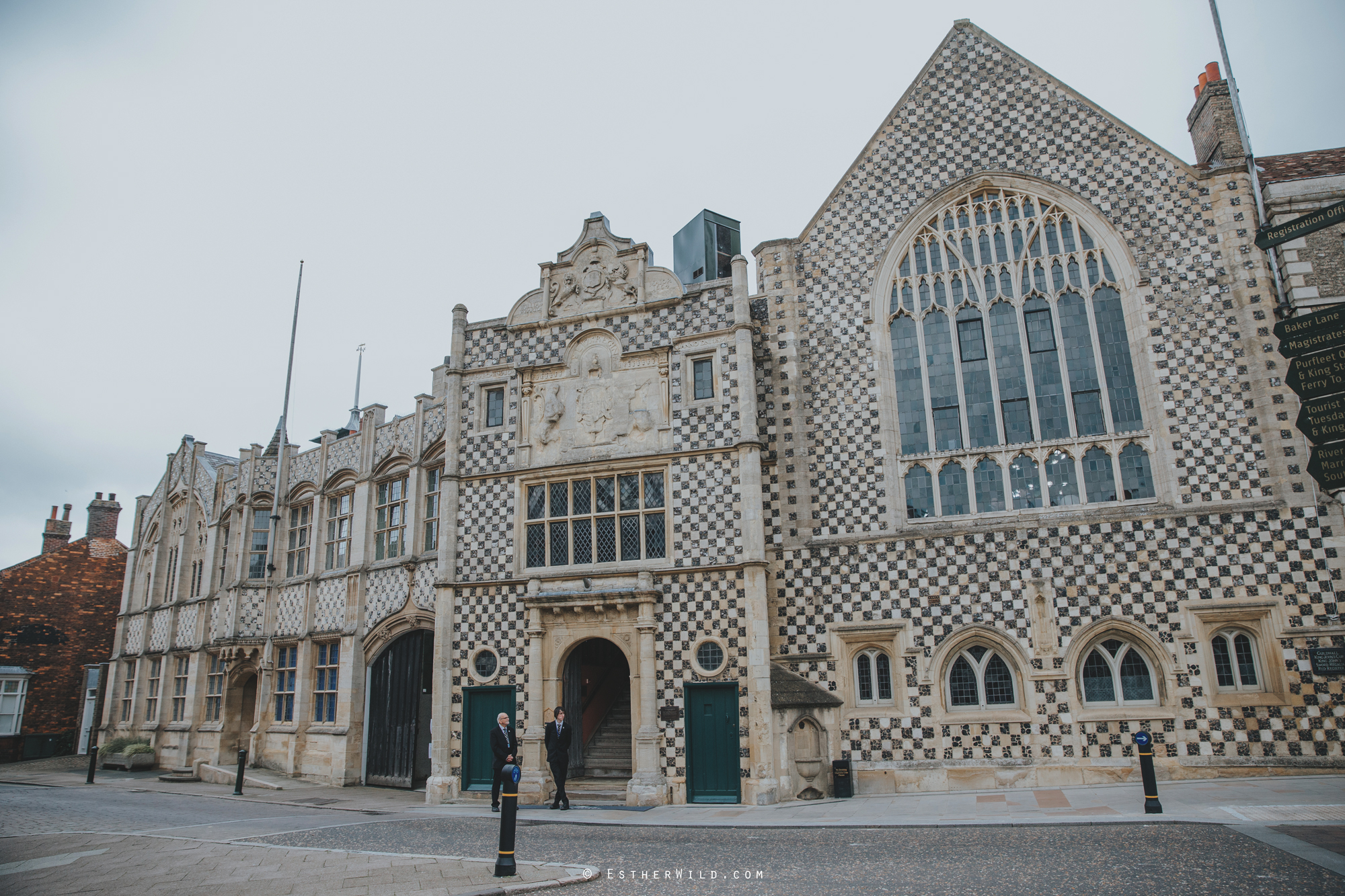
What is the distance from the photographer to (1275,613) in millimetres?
14875

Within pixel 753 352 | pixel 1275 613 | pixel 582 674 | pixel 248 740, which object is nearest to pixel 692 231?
pixel 753 352

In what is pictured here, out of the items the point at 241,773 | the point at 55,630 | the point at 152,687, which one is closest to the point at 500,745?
the point at 241,773

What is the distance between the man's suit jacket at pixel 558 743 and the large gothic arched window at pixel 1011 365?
8.31 m

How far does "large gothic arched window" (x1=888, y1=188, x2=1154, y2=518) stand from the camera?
1670 centimetres

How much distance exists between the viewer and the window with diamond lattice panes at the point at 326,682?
22.5m

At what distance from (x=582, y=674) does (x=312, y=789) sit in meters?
7.07

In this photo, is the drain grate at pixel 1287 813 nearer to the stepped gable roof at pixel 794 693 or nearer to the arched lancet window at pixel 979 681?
the arched lancet window at pixel 979 681

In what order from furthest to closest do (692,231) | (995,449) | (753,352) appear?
1. (692,231)
2. (753,352)
3. (995,449)

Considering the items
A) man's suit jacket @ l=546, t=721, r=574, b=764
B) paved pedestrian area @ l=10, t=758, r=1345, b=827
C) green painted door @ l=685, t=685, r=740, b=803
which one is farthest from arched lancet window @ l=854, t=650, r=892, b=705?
man's suit jacket @ l=546, t=721, r=574, b=764

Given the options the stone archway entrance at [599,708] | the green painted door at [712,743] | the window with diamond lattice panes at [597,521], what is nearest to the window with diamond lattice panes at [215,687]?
the stone archway entrance at [599,708]

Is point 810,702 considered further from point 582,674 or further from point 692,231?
point 692,231

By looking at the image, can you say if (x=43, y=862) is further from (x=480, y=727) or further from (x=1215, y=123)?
(x=1215, y=123)

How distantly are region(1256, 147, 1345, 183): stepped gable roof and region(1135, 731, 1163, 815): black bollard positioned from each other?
1258 cm

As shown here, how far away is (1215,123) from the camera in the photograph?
18.3m
